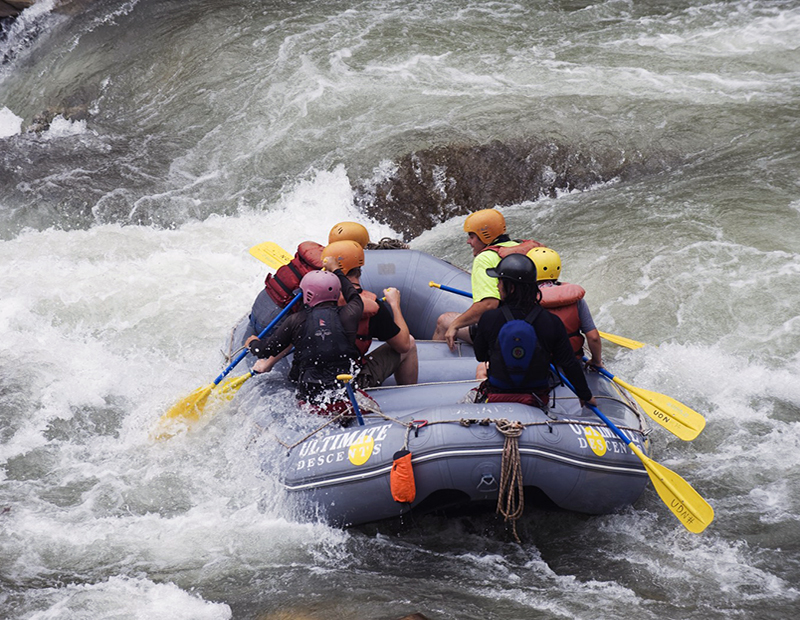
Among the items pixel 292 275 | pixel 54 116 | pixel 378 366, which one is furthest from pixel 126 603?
pixel 54 116

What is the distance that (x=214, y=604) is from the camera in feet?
13.0

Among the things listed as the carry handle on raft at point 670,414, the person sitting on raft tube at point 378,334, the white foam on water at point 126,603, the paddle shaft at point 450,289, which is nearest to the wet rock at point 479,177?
the paddle shaft at point 450,289

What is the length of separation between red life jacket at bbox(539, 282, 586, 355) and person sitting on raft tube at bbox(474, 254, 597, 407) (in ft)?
0.85

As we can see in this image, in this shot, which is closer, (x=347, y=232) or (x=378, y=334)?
(x=378, y=334)

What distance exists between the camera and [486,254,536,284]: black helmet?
408cm

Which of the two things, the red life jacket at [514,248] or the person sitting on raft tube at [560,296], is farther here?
the red life jacket at [514,248]

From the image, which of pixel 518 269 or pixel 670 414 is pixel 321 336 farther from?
pixel 670 414

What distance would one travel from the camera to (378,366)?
16.6 ft

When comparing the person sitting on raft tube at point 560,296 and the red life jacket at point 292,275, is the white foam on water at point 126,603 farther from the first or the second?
the person sitting on raft tube at point 560,296

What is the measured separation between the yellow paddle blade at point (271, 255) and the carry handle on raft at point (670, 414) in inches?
97.3

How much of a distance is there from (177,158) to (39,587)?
5.97 m

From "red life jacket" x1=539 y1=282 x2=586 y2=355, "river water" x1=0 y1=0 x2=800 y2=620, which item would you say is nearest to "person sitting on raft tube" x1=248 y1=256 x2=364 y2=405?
"river water" x1=0 y1=0 x2=800 y2=620

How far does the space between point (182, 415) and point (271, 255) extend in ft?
4.95

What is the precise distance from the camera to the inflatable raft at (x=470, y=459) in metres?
4.25
